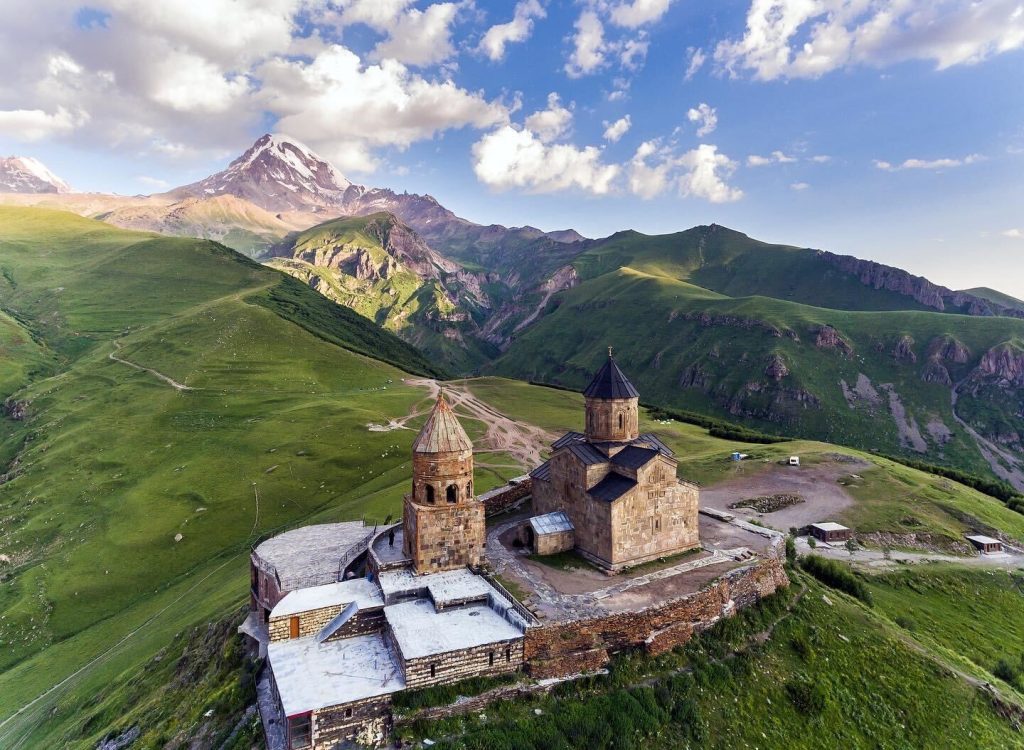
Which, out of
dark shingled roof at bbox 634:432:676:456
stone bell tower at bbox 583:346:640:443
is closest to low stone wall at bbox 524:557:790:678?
dark shingled roof at bbox 634:432:676:456

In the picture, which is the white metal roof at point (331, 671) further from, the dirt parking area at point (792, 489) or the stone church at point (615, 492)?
the dirt parking area at point (792, 489)

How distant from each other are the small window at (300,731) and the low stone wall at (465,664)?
3.66 meters

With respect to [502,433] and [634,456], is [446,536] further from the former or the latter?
[502,433]

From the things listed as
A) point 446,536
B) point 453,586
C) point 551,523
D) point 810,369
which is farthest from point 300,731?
point 810,369

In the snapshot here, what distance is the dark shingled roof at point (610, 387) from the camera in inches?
1310

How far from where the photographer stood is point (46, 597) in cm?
5069

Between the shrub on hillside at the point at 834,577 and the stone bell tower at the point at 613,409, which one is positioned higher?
the stone bell tower at the point at 613,409

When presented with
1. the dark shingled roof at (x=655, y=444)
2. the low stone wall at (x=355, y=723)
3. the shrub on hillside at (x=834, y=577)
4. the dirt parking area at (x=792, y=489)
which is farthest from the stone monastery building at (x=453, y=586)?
the dirt parking area at (x=792, y=489)

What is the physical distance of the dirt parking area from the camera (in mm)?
50375

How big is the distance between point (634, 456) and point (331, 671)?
1908cm

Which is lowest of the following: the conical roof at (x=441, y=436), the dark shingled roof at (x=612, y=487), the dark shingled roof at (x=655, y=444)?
the dark shingled roof at (x=612, y=487)

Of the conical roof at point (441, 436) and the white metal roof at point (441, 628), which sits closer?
the white metal roof at point (441, 628)

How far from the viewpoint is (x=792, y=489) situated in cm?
5662

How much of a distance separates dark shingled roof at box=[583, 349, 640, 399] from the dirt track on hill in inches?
1447
